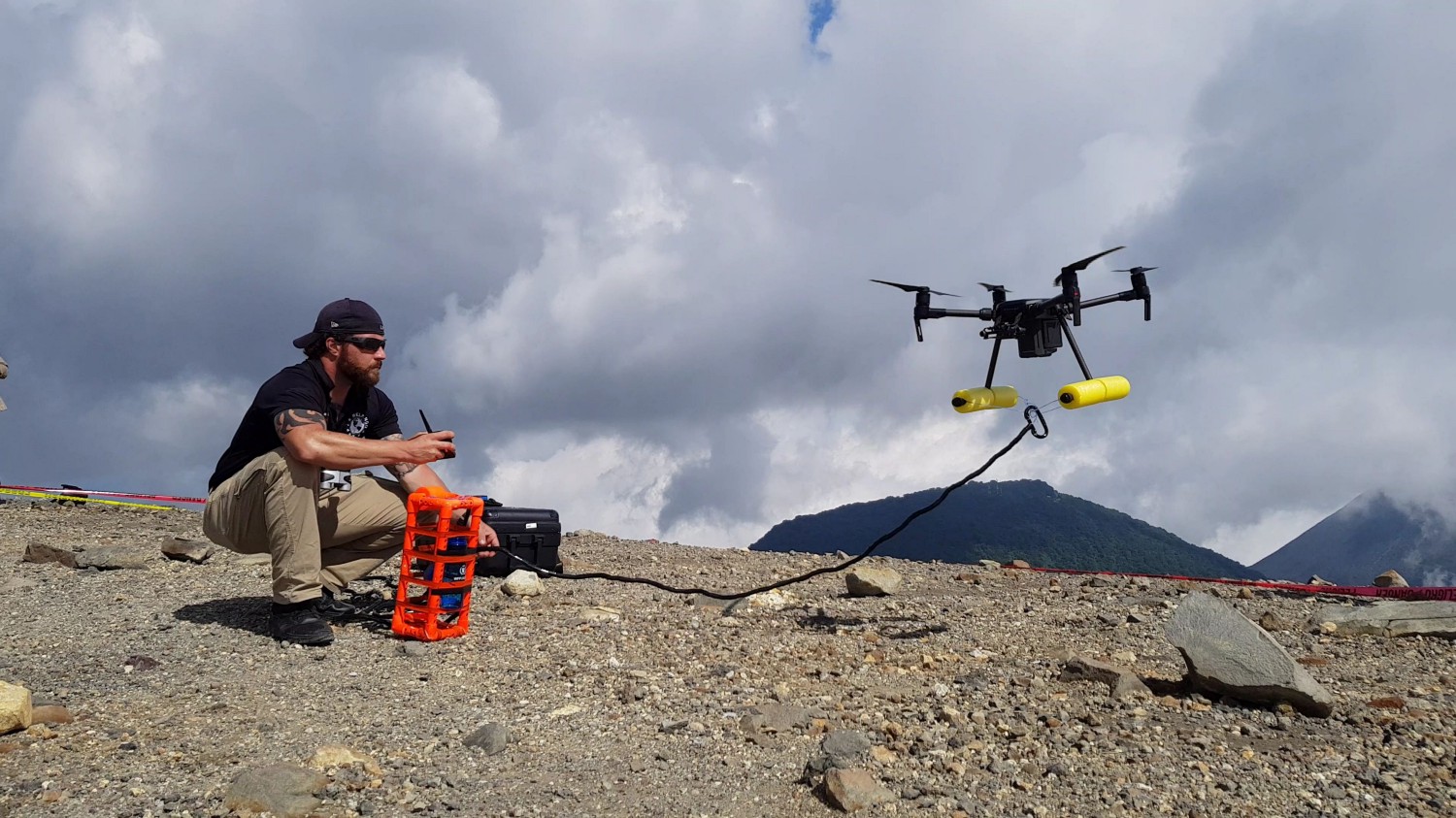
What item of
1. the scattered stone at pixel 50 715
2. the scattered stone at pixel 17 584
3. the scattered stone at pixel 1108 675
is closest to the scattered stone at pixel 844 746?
the scattered stone at pixel 1108 675

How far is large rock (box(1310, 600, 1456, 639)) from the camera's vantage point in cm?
539

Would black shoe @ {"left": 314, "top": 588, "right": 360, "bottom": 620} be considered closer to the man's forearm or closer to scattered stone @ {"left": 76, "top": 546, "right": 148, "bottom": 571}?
the man's forearm

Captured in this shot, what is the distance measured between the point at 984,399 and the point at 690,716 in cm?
310

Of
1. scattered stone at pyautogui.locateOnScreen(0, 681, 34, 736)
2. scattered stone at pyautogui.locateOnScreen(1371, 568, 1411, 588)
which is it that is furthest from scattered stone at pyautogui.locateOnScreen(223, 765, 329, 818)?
scattered stone at pyautogui.locateOnScreen(1371, 568, 1411, 588)

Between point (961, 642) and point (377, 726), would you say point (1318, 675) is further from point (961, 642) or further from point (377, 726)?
point (377, 726)

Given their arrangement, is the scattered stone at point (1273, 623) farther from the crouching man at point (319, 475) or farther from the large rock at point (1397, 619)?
the crouching man at point (319, 475)

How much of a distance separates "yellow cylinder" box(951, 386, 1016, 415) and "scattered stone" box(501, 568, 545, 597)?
283 cm

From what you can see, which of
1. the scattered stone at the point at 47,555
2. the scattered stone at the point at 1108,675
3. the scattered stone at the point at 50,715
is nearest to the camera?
the scattered stone at the point at 50,715

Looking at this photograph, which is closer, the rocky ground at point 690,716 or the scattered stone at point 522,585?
the rocky ground at point 690,716

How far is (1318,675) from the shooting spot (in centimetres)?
447

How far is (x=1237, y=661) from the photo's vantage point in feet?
12.7

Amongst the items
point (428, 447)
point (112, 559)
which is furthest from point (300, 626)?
point (112, 559)

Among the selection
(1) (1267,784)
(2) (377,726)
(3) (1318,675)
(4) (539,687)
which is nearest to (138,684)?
(2) (377,726)

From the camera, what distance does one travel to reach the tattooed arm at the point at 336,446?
4.42 meters
